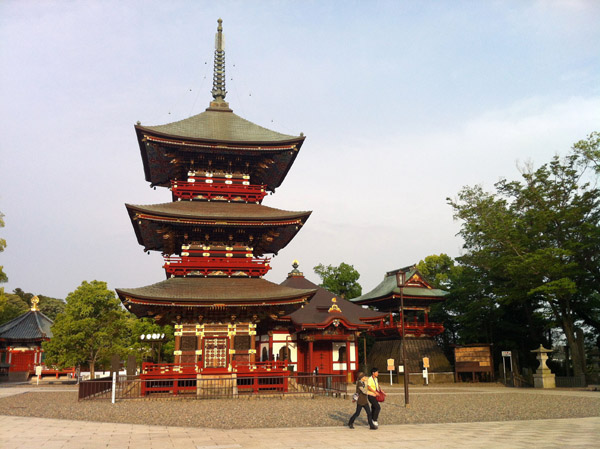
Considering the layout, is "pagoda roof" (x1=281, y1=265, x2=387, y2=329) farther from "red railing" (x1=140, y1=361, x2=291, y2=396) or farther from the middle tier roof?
"red railing" (x1=140, y1=361, x2=291, y2=396)

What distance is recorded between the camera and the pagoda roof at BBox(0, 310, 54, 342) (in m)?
54.3

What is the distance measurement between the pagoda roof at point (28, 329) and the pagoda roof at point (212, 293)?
121 ft

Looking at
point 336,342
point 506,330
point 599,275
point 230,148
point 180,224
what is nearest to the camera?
point 180,224

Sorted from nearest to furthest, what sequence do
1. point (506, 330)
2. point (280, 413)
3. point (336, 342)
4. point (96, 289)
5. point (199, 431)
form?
point (199, 431)
point (280, 413)
point (336, 342)
point (96, 289)
point (506, 330)

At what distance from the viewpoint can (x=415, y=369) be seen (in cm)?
4466

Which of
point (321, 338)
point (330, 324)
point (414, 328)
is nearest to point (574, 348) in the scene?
point (414, 328)

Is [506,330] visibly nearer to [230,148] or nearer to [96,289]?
[230,148]

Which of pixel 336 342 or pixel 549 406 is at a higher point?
pixel 336 342

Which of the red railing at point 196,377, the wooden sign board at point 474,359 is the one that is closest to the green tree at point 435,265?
the wooden sign board at point 474,359

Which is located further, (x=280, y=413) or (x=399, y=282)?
(x=399, y=282)

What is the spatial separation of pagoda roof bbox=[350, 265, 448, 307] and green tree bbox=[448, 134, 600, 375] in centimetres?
653

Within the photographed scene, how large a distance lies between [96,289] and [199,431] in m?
32.3

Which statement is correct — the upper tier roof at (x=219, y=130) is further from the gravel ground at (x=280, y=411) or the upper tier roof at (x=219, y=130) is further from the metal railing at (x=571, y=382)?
the metal railing at (x=571, y=382)

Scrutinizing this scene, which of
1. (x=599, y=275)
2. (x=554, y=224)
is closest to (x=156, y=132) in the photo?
(x=554, y=224)
